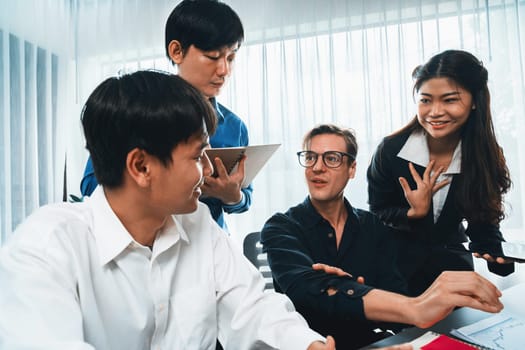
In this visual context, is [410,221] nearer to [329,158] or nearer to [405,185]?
[405,185]

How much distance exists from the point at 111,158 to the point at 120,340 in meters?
0.41

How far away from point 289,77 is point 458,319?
2.38 m

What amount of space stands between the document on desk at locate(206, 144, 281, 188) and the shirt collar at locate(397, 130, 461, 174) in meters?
0.74

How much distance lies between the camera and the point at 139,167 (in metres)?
0.92

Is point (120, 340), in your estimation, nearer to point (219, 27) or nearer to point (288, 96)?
point (219, 27)

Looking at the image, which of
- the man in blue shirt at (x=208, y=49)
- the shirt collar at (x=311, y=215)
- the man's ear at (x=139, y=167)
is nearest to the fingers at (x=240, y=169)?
the man in blue shirt at (x=208, y=49)

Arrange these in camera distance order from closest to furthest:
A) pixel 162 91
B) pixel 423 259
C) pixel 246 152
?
1. pixel 162 91
2. pixel 246 152
3. pixel 423 259

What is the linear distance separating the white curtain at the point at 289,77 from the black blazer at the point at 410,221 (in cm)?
98

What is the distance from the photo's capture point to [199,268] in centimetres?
108

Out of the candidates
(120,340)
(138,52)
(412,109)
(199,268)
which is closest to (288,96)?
(412,109)

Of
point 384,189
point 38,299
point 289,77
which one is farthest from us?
point 289,77

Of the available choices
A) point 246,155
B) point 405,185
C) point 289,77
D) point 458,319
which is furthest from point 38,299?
point 289,77

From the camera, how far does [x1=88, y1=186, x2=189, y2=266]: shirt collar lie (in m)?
0.90

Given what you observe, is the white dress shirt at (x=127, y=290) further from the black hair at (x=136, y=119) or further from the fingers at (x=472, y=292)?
the fingers at (x=472, y=292)
